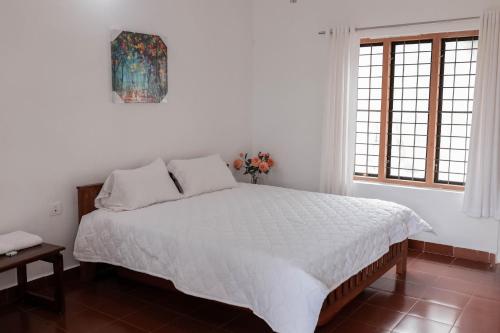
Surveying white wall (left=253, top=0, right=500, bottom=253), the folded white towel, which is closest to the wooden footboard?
white wall (left=253, top=0, right=500, bottom=253)

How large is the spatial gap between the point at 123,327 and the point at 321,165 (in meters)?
2.64

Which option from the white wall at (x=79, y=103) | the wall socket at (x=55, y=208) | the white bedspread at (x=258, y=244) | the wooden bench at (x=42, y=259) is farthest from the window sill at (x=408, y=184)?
the wooden bench at (x=42, y=259)

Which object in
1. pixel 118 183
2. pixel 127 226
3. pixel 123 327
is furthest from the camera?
pixel 118 183

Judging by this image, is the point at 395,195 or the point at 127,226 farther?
the point at 395,195

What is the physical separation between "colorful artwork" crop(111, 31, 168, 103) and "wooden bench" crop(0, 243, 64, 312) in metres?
1.38

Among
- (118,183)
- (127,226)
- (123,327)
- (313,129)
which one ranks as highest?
(313,129)

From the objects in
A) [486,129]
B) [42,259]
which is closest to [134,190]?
[42,259]

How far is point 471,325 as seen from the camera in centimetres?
294

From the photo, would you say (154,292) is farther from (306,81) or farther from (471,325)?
(306,81)

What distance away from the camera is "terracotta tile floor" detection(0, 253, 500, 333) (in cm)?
291

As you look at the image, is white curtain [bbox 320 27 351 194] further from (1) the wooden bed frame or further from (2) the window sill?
(1) the wooden bed frame

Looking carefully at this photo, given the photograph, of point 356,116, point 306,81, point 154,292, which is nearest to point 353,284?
point 154,292

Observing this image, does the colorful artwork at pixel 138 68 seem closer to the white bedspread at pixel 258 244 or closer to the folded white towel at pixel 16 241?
the white bedspread at pixel 258 244

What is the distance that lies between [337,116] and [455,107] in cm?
106
